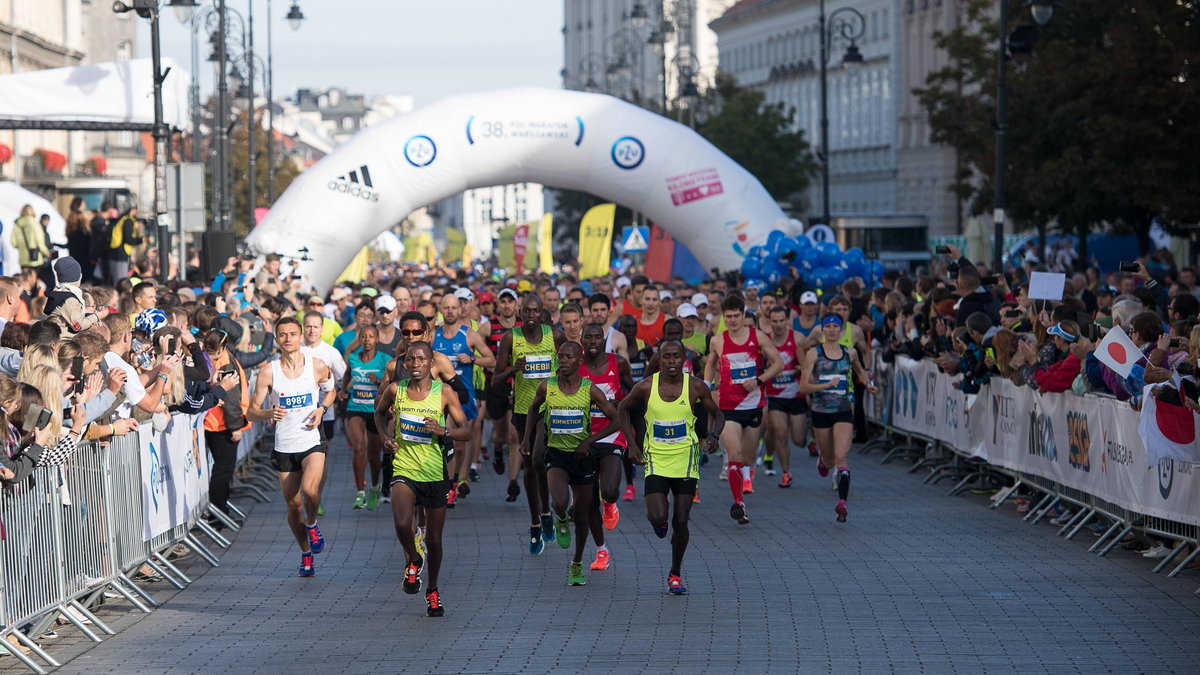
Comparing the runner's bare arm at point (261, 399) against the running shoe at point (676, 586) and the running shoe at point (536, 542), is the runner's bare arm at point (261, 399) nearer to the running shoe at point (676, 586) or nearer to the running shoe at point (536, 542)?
the running shoe at point (536, 542)

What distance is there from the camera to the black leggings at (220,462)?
1552 centimetres

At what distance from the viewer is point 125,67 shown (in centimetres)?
2630

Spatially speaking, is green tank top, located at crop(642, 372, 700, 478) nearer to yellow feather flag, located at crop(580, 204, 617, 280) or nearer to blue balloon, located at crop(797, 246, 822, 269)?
blue balloon, located at crop(797, 246, 822, 269)

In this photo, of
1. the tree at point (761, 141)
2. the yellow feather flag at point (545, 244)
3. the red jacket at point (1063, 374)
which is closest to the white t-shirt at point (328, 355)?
the red jacket at point (1063, 374)

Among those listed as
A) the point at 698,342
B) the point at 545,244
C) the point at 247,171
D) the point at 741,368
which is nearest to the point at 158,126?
the point at 698,342

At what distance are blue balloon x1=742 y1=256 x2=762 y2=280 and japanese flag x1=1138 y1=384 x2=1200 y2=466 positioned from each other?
1684 centimetres

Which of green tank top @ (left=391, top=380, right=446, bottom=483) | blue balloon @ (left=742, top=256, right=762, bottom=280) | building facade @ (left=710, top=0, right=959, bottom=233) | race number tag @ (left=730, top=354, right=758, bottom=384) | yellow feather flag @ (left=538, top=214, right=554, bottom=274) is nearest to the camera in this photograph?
green tank top @ (left=391, top=380, right=446, bottom=483)

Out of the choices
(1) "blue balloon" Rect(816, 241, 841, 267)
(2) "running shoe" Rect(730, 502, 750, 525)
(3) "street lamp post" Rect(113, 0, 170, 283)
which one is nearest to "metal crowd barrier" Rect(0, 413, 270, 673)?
(2) "running shoe" Rect(730, 502, 750, 525)

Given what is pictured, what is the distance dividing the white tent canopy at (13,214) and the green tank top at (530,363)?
12.1 meters

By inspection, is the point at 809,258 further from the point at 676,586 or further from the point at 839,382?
the point at 676,586

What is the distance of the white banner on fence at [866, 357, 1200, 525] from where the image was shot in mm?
12867

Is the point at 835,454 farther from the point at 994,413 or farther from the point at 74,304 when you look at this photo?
the point at 74,304

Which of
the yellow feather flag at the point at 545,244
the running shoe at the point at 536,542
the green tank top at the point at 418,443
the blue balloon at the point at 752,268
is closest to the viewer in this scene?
the green tank top at the point at 418,443

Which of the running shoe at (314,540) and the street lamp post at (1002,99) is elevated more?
the street lamp post at (1002,99)
